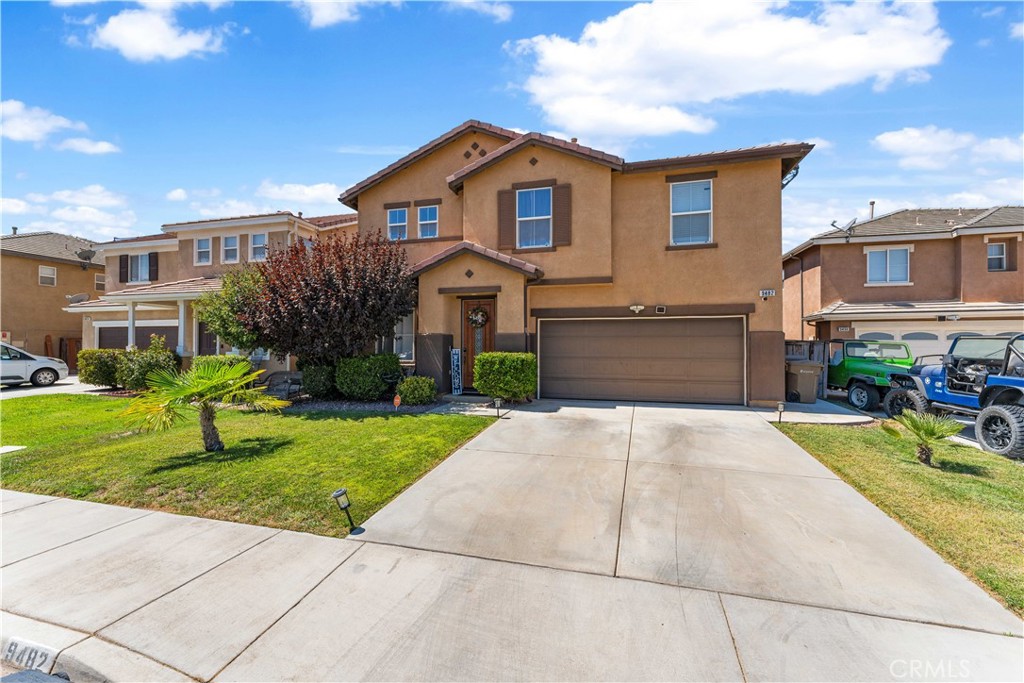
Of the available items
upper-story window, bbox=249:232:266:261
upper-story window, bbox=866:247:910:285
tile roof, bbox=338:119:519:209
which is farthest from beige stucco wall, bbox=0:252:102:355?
upper-story window, bbox=866:247:910:285

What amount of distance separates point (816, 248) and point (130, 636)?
841 inches

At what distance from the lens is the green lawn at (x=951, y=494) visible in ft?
12.8

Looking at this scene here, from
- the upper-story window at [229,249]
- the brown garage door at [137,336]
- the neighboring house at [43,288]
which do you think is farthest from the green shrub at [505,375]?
the neighboring house at [43,288]

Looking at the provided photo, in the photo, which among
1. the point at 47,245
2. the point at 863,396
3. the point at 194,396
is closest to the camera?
the point at 194,396

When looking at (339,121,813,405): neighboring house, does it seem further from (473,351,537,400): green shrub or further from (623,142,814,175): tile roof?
(473,351,537,400): green shrub

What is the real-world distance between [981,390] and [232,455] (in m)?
13.7

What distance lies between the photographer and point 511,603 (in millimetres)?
3371

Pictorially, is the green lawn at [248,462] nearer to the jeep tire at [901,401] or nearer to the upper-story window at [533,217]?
the upper-story window at [533,217]

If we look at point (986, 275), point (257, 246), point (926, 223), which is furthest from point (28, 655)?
point (926, 223)

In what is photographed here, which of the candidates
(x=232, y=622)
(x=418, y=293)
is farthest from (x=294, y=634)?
(x=418, y=293)

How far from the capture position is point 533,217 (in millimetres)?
12562

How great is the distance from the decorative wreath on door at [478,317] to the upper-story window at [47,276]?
26059 mm

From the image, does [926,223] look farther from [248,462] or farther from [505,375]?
[248,462]

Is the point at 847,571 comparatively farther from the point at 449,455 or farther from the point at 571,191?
the point at 571,191
